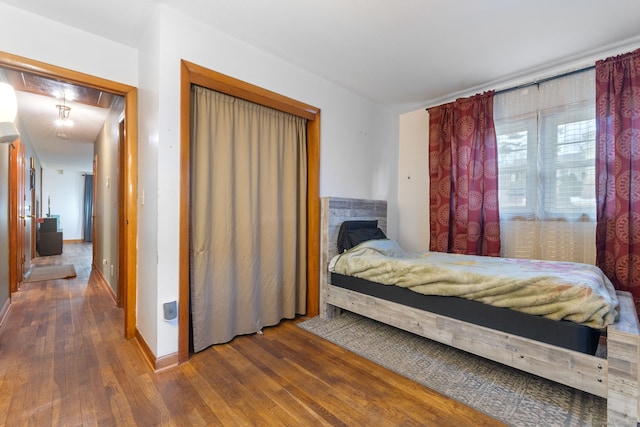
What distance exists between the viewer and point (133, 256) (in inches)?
85.8

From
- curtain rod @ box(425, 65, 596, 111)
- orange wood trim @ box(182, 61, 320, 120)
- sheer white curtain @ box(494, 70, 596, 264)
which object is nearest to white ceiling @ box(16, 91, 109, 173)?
orange wood trim @ box(182, 61, 320, 120)

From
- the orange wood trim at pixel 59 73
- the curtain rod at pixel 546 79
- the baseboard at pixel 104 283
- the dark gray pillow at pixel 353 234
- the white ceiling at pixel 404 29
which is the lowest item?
the baseboard at pixel 104 283

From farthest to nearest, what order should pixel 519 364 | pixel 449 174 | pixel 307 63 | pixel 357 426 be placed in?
pixel 449 174
pixel 307 63
pixel 519 364
pixel 357 426

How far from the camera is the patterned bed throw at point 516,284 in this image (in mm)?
1370

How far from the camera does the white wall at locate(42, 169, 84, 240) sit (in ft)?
27.5

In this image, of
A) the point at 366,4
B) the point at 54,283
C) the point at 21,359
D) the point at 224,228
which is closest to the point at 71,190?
the point at 54,283

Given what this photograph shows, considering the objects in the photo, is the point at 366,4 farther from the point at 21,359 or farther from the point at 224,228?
the point at 21,359

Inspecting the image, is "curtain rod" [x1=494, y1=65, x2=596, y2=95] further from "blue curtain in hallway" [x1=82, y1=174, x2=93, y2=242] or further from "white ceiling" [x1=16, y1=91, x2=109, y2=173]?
"blue curtain in hallway" [x1=82, y1=174, x2=93, y2=242]

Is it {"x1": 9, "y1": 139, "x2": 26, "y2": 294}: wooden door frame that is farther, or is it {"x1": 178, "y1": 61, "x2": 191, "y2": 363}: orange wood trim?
{"x1": 9, "y1": 139, "x2": 26, "y2": 294}: wooden door frame

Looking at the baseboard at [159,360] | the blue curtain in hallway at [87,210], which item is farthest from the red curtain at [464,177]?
the blue curtain in hallway at [87,210]

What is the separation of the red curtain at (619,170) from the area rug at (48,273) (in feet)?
20.6

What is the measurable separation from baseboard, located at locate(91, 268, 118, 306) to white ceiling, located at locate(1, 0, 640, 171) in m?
2.60

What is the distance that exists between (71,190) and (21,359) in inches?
365

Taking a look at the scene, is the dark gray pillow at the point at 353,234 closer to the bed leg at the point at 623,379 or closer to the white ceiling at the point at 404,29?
the white ceiling at the point at 404,29
